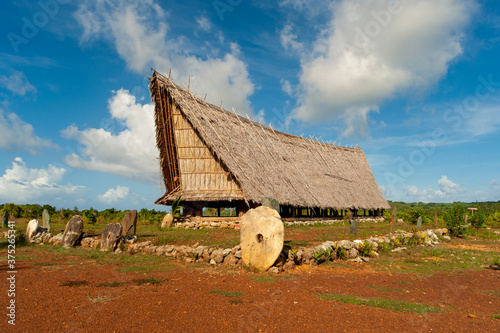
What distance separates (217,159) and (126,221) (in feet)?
26.8

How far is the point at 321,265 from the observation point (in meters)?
9.48

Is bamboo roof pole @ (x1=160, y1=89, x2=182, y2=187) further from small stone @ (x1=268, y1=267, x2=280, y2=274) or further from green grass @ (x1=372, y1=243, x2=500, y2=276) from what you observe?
green grass @ (x1=372, y1=243, x2=500, y2=276)

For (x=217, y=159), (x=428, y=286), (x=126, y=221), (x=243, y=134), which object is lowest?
(x=428, y=286)

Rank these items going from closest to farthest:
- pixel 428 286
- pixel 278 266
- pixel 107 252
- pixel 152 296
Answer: pixel 152 296 → pixel 428 286 → pixel 278 266 → pixel 107 252

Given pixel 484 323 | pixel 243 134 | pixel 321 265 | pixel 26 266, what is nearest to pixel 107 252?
pixel 26 266

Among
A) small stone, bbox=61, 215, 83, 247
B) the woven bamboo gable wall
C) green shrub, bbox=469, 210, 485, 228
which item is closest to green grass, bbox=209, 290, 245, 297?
small stone, bbox=61, 215, 83, 247

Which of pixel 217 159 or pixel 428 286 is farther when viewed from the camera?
pixel 217 159

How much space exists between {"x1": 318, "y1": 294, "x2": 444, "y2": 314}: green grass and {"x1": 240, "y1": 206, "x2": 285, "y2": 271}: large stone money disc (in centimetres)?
228

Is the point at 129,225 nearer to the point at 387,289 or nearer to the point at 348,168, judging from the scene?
the point at 387,289

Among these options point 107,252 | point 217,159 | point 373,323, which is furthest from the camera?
point 217,159

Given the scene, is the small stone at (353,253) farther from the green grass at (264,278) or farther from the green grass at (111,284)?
the green grass at (111,284)

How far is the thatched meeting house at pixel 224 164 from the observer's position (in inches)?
780

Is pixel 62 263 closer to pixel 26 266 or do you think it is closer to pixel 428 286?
pixel 26 266

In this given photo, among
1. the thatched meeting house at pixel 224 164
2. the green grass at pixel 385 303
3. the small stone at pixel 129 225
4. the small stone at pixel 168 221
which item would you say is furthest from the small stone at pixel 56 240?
the green grass at pixel 385 303
